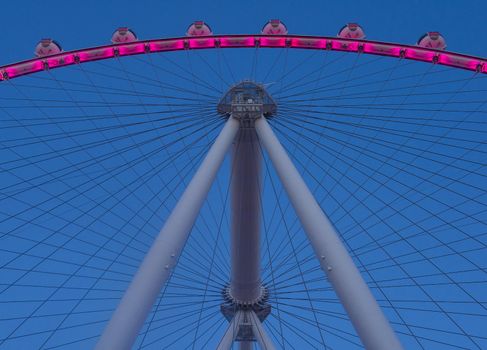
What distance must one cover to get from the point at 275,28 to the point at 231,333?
9498mm

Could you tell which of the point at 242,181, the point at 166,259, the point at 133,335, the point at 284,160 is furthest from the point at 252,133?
the point at 133,335

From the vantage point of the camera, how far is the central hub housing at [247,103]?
14.9 meters

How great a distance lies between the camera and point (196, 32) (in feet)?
61.2

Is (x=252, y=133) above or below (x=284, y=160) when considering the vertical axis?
above

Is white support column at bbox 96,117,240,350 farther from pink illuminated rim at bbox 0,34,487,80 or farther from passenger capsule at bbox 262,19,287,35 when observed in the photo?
passenger capsule at bbox 262,19,287,35

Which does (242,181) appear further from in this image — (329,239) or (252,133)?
(329,239)

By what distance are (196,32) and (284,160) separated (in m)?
8.39

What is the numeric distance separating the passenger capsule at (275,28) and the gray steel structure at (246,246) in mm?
3638

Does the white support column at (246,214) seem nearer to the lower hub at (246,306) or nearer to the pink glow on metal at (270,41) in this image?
the lower hub at (246,306)

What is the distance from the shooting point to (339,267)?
904cm

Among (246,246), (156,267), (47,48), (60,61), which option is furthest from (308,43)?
(156,267)

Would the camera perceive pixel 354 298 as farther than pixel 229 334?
No

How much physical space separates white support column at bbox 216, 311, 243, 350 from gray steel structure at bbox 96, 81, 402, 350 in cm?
3

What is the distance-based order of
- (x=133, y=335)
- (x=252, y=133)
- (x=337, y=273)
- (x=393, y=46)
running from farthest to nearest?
1. (x=393, y=46)
2. (x=252, y=133)
3. (x=337, y=273)
4. (x=133, y=335)
